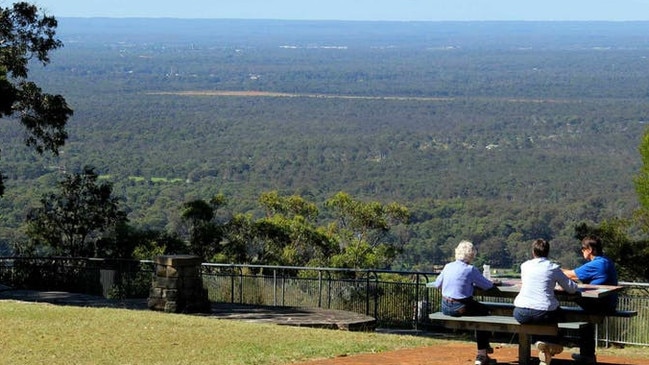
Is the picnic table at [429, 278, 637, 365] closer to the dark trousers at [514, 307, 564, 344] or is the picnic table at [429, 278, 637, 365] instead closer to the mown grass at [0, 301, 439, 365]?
the dark trousers at [514, 307, 564, 344]

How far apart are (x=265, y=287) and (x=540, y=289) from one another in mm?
11962

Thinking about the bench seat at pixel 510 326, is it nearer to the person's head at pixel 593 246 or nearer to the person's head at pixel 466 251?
the person's head at pixel 466 251

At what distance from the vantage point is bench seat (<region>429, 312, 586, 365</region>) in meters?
12.6

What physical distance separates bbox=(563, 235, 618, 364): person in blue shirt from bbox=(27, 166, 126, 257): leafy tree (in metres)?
22.6

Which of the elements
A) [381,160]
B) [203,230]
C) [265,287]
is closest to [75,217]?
[203,230]

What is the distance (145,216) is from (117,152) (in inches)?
2191

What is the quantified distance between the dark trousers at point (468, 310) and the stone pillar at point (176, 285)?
700 centimetres

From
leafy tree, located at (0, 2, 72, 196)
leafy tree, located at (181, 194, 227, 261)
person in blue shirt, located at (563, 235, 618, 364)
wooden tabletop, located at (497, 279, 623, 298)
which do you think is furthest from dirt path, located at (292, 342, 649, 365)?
leafy tree, located at (181, 194, 227, 261)

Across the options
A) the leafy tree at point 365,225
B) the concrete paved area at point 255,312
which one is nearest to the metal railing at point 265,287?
the concrete paved area at point 255,312

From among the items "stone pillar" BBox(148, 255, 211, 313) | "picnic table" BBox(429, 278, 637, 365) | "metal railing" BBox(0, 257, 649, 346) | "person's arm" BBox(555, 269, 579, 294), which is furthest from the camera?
"metal railing" BBox(0, 257, 649, 346)

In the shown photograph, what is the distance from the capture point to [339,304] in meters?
23.0

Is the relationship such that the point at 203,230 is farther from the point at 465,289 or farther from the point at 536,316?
the point at 536,316

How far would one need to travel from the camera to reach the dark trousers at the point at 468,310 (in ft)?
42.9

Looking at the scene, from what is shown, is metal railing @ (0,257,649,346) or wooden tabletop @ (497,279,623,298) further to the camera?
metal railing @ (0,257,649,346)
